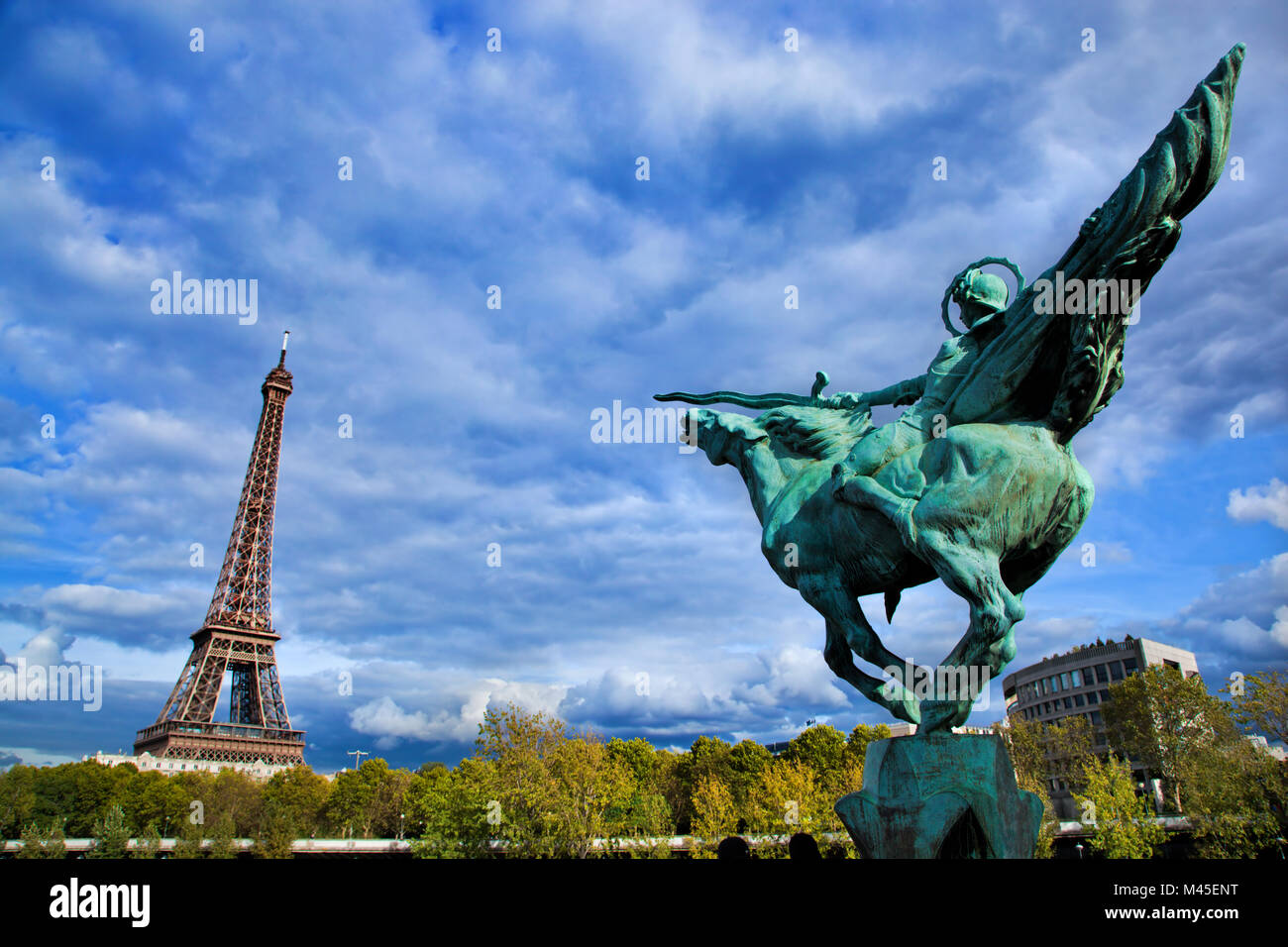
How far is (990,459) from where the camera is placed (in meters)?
5.54

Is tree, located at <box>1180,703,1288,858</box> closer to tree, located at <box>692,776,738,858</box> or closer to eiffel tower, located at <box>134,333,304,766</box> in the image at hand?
tree, located at <box>692,776,738,858</box>

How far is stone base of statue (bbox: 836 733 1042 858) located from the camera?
525cm

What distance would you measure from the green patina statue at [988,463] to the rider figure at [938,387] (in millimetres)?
13

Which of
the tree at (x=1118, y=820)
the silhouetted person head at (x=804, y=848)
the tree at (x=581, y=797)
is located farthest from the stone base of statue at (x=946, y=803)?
the tree at (x=1118, y=820)

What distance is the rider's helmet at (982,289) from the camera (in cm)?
661

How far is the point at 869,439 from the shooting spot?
20.7 ft

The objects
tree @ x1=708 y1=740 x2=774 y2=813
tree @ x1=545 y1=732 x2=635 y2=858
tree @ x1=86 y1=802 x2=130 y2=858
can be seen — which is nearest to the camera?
tree @ x1=545 y1=732 x2=635 y2=858

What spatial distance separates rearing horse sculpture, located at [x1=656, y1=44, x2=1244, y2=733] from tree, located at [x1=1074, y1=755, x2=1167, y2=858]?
28.2 metres

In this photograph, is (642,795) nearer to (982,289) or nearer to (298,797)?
(298,797)

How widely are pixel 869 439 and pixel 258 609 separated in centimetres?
7239

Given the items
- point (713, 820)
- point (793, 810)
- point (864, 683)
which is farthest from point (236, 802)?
point (864, 683)

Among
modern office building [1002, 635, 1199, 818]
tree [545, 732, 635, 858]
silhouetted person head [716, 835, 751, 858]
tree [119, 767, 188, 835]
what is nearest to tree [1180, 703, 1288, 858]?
tree [545, 732, 635, 858]
